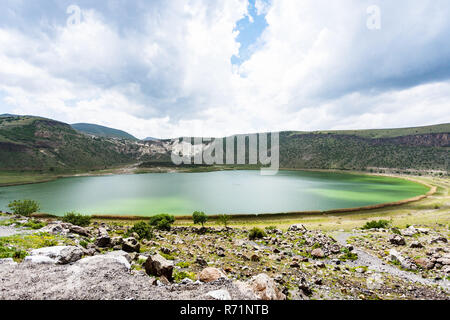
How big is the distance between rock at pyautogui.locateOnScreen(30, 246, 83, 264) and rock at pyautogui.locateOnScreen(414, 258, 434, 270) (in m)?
24.1

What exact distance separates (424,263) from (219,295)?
55.3ft

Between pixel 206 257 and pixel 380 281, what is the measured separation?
517 inches

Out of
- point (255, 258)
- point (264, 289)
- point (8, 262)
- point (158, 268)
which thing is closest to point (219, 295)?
point (264, 289)

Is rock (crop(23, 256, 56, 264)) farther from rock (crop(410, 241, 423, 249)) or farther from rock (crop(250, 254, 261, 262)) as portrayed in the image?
rock (crop(410, 241, 423, 249))

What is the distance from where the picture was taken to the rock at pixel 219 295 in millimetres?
7663

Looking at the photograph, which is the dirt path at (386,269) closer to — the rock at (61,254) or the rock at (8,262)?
the rock at (61,254)

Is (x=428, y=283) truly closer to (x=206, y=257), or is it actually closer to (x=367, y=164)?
(x=206, y=257)

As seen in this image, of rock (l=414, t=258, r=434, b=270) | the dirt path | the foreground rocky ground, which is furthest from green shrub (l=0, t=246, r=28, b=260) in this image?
rock (l=414, t=258, r=434, b=270)

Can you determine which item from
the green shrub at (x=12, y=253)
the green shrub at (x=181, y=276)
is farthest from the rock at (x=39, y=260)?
the green shrub at (x=181, y=276)

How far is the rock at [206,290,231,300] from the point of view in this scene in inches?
302

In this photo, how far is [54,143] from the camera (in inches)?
6973

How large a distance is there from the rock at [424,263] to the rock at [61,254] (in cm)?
2413

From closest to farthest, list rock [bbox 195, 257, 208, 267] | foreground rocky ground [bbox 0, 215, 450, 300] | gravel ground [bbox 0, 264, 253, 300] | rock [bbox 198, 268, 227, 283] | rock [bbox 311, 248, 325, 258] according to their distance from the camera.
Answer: gravel ground [bbox 0, 264, 253, 300], foreground rocky ground [bbox 0, 215, 450, 300], rock [bbox 198, 268, 227, 283], rock [bbox 195, 257, 208, 267], rock [bbox 311, 248, 325, 258]
